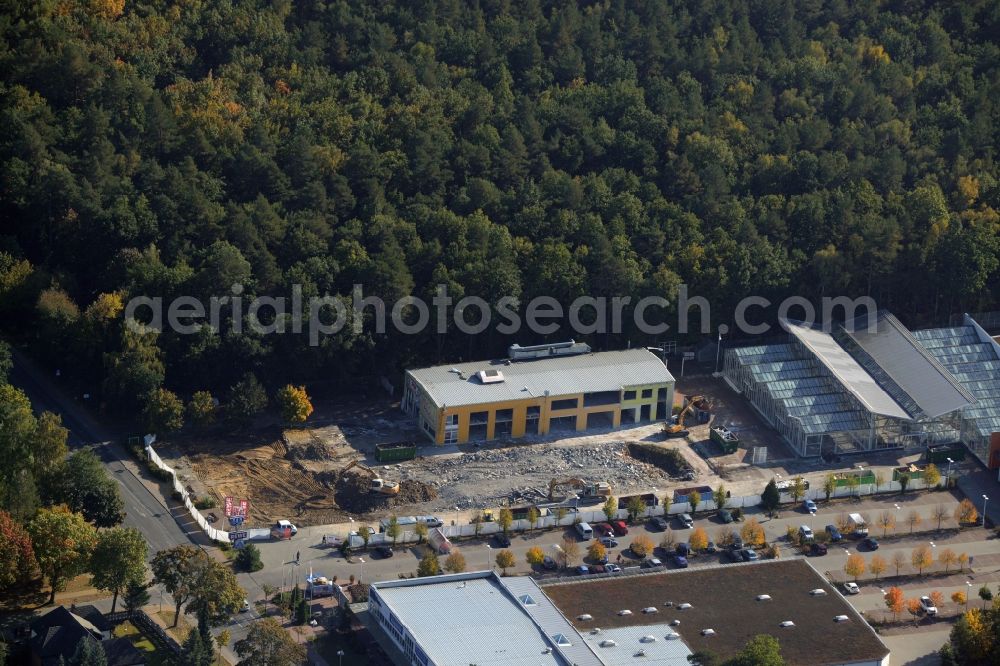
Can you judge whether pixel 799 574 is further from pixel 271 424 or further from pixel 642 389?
pixel 271 424

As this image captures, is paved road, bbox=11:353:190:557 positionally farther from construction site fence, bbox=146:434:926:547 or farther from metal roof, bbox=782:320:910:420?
metal roof, bbox=782:320:910:420

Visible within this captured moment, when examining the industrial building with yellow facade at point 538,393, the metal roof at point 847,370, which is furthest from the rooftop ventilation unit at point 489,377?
the metal roof at point 847,370

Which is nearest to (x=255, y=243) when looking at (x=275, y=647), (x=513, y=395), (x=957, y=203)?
(x=513, y=395)

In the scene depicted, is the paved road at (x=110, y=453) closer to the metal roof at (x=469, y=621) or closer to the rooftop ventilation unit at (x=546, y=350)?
the metal roof at (x=469, y=621)

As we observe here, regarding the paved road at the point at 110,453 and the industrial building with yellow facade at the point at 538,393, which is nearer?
the paved road at the point at 110,453

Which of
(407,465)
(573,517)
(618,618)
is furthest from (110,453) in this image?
(618,618)

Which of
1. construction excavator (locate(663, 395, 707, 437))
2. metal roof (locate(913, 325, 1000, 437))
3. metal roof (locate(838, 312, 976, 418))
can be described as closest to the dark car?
construction excavator (locate(663, 395, 707, 437))

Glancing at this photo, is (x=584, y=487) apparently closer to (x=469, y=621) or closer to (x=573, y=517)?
(x=573, y=517)
